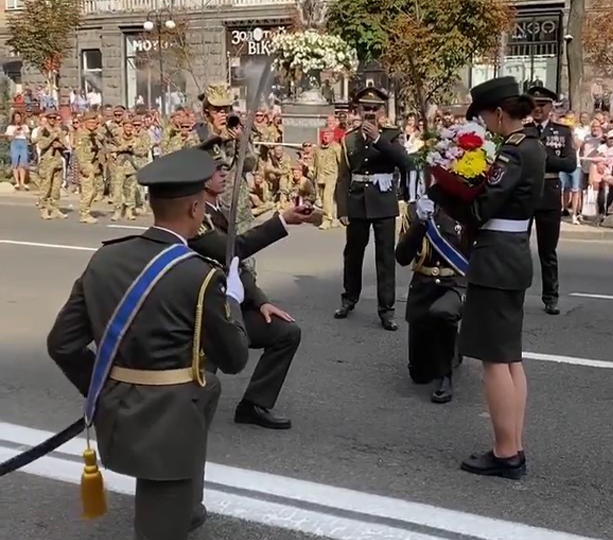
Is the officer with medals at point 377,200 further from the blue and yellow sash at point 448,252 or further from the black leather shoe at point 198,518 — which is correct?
the black leather shoe at point 198,518

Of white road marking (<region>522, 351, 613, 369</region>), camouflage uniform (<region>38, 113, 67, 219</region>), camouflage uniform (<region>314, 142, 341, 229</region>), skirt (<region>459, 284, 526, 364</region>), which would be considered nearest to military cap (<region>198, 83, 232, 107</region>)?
skirt (<region>459, 284, 526, 364</region>)

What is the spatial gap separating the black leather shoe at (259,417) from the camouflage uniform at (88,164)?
10838 millimetres

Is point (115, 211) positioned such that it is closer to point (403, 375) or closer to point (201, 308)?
point (403, 375)

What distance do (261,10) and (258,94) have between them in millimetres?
35080

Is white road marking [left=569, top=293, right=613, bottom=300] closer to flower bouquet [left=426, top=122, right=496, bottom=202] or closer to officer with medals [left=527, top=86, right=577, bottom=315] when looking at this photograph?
officer with medals [left=527, top=86, right=577, bottom=315]

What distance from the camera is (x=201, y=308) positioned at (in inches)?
126

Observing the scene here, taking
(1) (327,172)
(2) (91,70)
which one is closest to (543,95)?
(1) (327,172)

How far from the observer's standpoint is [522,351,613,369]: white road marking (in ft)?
23.6

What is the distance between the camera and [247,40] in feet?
123

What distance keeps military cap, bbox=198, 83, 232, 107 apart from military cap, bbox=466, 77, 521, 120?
5.27ft

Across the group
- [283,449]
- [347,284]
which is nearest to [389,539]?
[283,449]

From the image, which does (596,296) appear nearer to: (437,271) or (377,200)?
(377,200)

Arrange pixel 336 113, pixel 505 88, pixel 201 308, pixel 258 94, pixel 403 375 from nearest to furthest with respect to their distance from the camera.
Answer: pixel 201 308
pixel 258 94
pixel 505 88
pixel 403 375
pixel 336 113

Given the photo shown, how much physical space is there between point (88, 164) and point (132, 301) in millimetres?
13789
